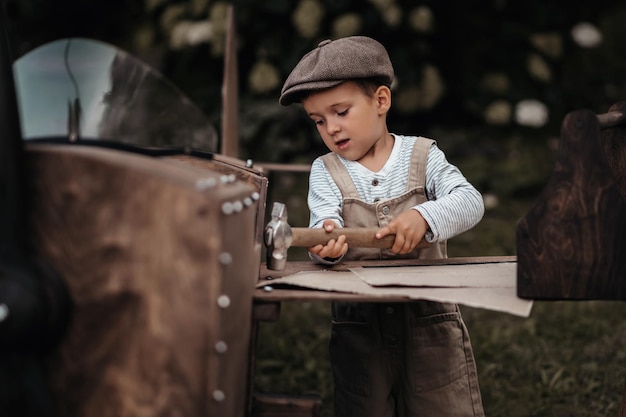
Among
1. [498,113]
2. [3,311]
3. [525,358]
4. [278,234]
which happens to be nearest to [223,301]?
[3,311]

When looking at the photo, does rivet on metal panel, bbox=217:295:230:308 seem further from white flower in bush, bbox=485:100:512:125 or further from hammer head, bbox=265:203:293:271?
white flower in bush, bbox=485:100:512:125

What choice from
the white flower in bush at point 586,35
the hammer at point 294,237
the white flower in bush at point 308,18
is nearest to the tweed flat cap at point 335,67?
the hammer at point 294,237

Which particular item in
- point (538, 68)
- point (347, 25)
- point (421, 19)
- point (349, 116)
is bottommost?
point (349, 116)

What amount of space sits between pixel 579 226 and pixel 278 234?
0.69 metres

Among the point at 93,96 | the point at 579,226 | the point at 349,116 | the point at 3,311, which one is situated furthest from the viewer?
the point at 349,116

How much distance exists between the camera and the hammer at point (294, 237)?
212 centimetres

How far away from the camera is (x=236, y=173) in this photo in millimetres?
2422

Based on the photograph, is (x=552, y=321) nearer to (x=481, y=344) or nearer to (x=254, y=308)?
(x=481, y=344)

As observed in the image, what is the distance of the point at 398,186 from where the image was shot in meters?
2.48

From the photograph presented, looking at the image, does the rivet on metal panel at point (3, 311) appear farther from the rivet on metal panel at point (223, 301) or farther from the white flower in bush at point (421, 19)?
the white flower in bush at point (421, 19)

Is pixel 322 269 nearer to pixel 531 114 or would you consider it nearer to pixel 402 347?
pixel 402 347

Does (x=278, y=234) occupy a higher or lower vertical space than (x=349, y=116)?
lower

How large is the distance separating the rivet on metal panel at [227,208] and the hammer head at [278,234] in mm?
542

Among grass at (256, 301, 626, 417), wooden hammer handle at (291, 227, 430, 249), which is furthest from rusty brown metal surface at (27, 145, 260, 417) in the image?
grass at (256, 301, 626, 417)
